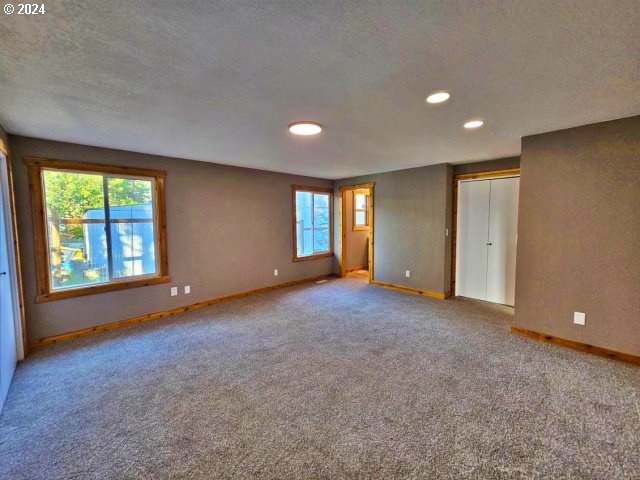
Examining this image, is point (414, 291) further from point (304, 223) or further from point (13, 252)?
point (13, 252)

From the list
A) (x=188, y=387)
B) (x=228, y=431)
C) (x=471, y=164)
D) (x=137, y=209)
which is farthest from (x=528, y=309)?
(x=137, y=209)

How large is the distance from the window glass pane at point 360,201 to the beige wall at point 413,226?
1.37 metres

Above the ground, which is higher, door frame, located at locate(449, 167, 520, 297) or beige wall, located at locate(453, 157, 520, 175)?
beige wall, located at locate(453, 157, 520, 175)

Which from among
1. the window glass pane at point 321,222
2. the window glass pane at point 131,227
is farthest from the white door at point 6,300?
the window glass pane at point 321,222

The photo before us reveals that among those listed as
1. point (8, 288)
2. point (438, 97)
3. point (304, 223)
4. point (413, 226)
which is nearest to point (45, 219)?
point (8, 288)

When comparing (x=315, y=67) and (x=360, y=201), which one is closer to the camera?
(x=315, y=67)

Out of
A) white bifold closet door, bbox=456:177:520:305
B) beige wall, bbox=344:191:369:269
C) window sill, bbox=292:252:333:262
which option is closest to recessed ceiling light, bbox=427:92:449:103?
white bifold closet door, bbox=456:177:520:305

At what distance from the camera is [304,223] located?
6230mm

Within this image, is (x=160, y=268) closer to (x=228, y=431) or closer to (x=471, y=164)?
(x=228, y=431)

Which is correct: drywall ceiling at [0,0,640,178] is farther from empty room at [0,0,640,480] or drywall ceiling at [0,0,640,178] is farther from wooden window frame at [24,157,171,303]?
wooden window frame at [24,157,171,303]

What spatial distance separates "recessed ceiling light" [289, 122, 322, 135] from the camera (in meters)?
2.69

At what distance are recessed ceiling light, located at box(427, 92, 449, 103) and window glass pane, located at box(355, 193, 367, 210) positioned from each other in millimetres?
5133

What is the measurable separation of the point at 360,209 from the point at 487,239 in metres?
3.35

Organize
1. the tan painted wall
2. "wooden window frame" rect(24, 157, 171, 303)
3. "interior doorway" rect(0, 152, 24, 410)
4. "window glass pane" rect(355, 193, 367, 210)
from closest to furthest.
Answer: "interior doorway" rect(0, 152, 24, 410) < the tan painted wall < "wooden window frame" rect(24, 157, 171, 303) < "window glass pane" rect(355, 193, 367, 210)
